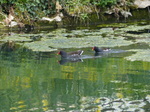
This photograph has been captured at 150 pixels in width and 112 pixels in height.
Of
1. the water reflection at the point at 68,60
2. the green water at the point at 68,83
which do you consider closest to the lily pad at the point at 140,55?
the green water at the point at 68,83

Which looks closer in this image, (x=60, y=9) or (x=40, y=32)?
(x=40, y=32)

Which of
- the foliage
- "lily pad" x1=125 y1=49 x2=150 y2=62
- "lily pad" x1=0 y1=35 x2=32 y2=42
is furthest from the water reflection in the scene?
the foliage

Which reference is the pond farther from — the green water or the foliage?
the foliage

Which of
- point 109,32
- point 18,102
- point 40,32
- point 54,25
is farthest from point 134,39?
point 18,102

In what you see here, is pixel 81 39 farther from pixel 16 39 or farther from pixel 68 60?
pixel 68 60

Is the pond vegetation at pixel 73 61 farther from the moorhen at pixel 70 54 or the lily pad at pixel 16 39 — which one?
the moorhen at pixel 70 54

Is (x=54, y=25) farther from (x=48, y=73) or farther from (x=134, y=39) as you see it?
(x=48, y=73)

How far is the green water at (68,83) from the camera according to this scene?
816 cm

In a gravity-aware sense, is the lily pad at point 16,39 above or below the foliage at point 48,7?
below

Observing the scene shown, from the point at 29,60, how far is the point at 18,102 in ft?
15.9

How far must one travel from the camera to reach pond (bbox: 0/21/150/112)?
811 cm

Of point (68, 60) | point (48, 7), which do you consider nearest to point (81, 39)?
point (68, 60)

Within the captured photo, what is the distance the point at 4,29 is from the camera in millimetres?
20359

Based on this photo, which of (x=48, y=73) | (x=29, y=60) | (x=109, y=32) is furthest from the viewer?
(x=109, y=32)
